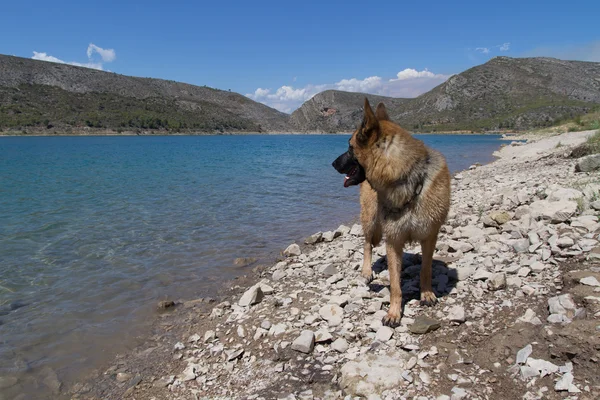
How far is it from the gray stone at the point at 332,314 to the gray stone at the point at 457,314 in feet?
4.45

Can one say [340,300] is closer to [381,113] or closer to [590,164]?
[381,113]

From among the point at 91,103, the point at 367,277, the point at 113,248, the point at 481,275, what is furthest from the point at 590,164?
the point at 91,103

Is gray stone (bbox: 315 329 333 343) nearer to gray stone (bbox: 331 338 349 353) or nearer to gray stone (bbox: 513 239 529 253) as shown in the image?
gray stone (bbox: 331 338 349 353)

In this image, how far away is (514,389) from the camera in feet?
9.95

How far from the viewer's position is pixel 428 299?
4770 mm

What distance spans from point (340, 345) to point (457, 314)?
1.42 metres

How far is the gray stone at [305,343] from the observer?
13.9ft

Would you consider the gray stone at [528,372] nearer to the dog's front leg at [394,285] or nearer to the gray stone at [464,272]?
the dog's front leg at [394,285]

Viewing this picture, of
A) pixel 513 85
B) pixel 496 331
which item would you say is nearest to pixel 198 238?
pixel 496 331

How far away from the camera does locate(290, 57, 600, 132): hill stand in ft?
371

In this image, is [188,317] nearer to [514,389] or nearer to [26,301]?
[26,301]

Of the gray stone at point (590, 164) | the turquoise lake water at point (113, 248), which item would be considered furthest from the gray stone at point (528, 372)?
the gray stone at point (590, 164)

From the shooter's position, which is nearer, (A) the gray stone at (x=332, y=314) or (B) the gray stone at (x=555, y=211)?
(A) the gray stone at (x=332, y=314)

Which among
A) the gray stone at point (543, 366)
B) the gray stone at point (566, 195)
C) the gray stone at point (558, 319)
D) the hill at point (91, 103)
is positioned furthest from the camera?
the hill at point (91, 103)
